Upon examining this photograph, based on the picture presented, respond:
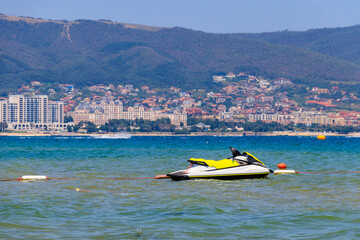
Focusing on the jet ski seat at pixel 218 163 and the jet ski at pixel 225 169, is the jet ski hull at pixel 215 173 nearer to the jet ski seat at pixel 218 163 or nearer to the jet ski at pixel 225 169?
the jet ski at pixel 225 169

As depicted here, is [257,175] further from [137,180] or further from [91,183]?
[91,183]

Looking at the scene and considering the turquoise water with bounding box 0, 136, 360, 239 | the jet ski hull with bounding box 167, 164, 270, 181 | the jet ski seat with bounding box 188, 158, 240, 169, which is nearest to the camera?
the turquoise water with bounding box 0, 136, 360, 239

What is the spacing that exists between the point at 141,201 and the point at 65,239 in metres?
6.49

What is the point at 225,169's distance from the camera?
90.4ft

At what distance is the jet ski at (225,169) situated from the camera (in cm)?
2755

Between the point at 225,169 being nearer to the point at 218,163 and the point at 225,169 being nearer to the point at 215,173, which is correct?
the point at 215,173

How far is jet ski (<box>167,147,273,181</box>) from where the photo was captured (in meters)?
27.5

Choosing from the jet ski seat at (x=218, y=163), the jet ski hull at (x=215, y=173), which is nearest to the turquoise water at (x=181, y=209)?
the jet ski hull at (x=215, y=173)

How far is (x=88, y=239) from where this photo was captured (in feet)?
50.4

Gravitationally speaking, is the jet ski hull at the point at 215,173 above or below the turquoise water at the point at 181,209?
above

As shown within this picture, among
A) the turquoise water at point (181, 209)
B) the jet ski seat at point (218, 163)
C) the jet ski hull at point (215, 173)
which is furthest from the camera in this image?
the jet ski seat at point (218, 163)

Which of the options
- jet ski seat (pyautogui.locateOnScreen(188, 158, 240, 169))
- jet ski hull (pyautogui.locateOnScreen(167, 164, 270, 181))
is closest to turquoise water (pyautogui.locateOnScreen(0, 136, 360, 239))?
jet ski hull (pyautogui.locateOnScreen(167, 164, 270, 181))

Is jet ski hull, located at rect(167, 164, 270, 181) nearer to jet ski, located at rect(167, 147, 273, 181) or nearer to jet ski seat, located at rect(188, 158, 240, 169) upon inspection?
jet ski, located at rect(167, 147, 273, 181)

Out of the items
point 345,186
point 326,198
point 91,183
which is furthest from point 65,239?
point 345,186
